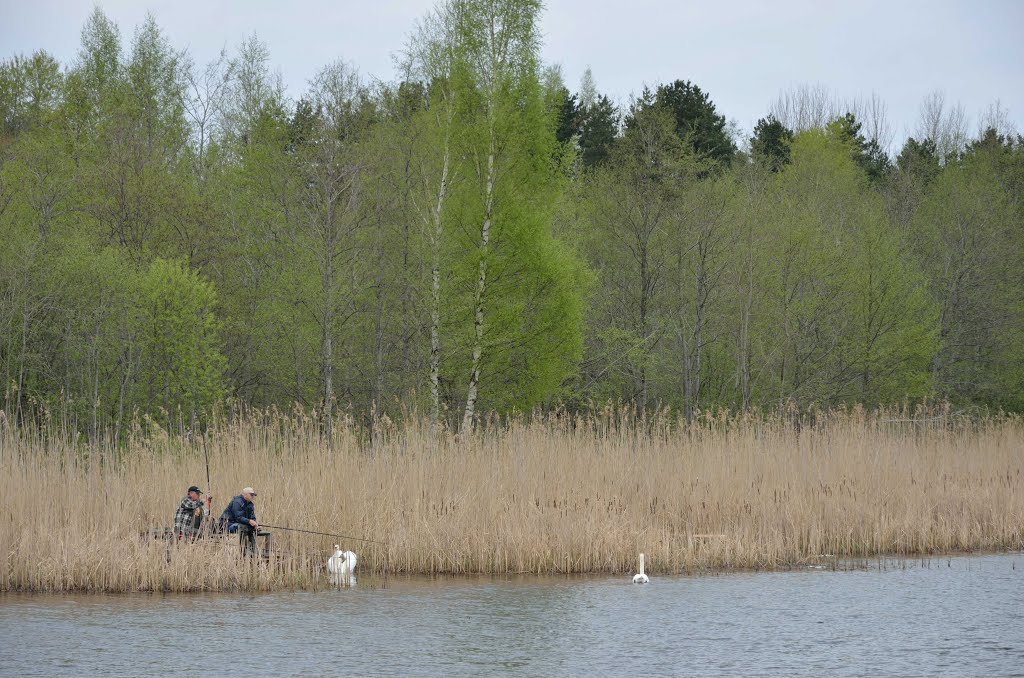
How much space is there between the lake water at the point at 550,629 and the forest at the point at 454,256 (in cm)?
792

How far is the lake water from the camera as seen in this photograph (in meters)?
10.3

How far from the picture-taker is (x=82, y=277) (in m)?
24.5

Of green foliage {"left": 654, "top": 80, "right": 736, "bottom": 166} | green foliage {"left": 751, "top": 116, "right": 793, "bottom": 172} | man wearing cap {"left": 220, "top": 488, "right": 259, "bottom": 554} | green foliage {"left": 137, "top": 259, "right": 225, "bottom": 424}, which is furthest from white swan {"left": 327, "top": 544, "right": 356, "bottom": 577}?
green foliage {"left": 751, "top": 116, "right": 793, "bottom": 172}

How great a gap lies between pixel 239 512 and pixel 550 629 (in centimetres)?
446

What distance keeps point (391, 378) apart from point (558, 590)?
1578cm

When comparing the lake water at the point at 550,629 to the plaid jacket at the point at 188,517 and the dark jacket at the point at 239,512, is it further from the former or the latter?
the dark jacket at the point at 239,512

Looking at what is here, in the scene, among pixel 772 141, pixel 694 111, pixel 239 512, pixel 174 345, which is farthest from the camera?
pixel 772 141

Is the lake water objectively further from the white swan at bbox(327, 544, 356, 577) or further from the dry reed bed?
the dry reed bed

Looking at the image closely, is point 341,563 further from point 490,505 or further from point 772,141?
point 772,141

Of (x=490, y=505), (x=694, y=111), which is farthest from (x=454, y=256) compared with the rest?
(x=694, y=111)

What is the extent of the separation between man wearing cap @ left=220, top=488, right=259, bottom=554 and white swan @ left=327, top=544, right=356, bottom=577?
0.94 m

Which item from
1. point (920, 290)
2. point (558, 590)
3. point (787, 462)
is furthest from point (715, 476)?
point (920, 290)

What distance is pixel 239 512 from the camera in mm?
14523

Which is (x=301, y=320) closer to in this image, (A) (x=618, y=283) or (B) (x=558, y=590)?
(A) (x=618, y=283)
